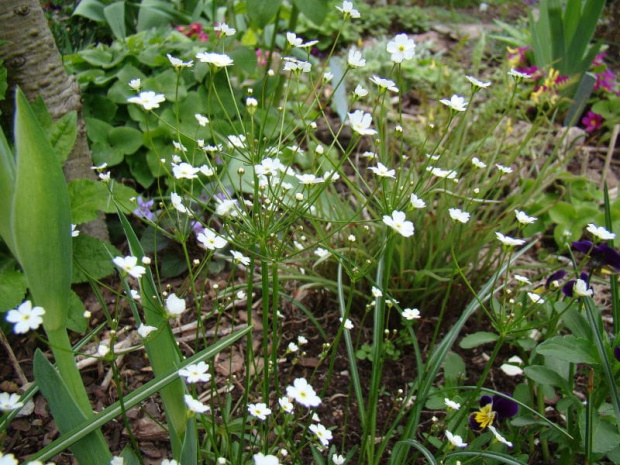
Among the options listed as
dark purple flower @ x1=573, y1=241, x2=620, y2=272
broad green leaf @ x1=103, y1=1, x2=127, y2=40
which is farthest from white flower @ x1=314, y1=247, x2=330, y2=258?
broad green leaf @ x1=103, y1=1, x2=127, y2=40

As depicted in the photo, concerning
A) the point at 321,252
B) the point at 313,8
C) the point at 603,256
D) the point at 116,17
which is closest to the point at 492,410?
the point at 603,256

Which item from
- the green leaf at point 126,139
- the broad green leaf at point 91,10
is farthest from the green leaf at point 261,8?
the broad green leaf at point 91,10

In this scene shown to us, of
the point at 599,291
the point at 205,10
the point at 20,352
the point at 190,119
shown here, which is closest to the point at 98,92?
the point at 190,119

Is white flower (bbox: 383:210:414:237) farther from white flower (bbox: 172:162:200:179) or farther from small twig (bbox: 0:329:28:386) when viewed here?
small twig (bbox: 0:329:28:386)

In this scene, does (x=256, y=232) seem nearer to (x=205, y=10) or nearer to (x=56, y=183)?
(x=56, y=183)

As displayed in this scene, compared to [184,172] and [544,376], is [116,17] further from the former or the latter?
[544,376]

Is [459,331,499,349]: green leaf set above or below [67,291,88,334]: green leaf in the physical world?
below
